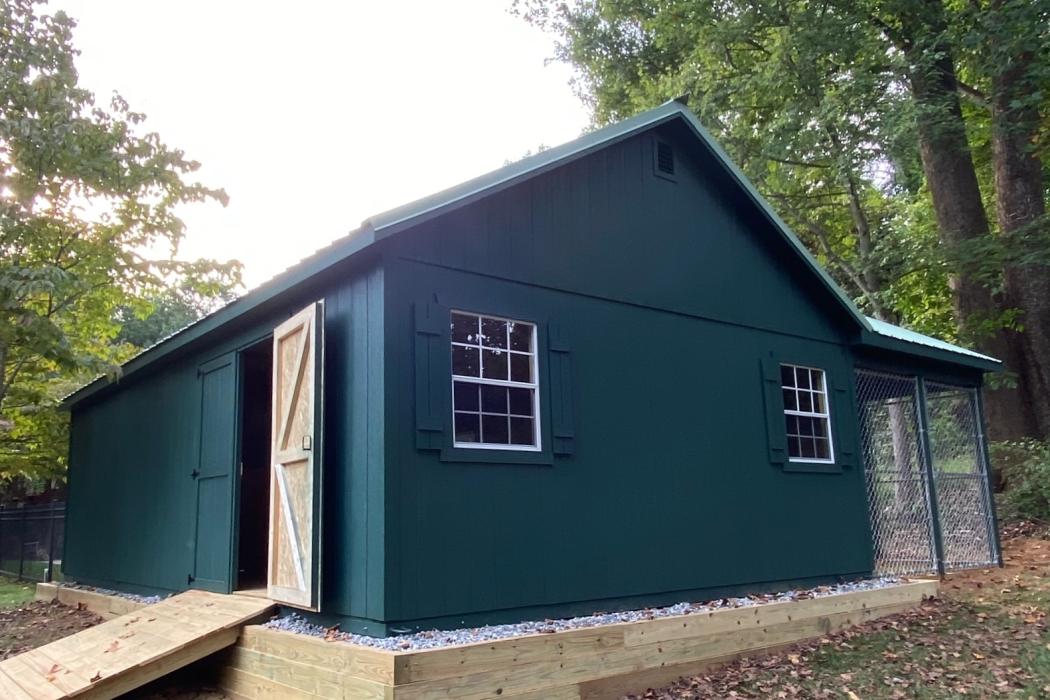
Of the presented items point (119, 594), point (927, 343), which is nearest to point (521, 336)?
point (927, 343)

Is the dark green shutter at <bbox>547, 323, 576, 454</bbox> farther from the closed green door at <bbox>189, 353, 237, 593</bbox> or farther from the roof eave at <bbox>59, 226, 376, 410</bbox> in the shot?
the closed green door at <bbox>189, 353, 237, 593</bbox>

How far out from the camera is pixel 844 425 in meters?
9.08

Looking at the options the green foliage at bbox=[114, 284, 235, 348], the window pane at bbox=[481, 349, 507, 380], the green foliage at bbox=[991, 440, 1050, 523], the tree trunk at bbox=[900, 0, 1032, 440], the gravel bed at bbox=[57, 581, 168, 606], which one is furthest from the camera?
the green foliage at bbox=[114, 284, 235, 348]

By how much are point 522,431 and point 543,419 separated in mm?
187

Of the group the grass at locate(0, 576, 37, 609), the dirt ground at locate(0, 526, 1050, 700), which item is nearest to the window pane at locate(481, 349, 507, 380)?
the dirt ground at locate(0, 526, 1050, 700)

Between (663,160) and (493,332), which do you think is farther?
(663,160)

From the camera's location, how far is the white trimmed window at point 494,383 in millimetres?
6031

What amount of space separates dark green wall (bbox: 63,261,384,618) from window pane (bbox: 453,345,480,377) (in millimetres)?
669

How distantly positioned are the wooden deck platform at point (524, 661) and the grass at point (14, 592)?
779 centimetres

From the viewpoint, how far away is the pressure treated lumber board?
869 cm

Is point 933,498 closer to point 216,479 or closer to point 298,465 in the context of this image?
point 298,465

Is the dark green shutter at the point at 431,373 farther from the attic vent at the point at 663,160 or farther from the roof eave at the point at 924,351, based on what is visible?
the roof eave at the point at 924,351

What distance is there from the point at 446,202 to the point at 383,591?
2614 mm

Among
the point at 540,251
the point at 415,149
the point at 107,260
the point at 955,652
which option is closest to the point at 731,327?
the point at 540,251
